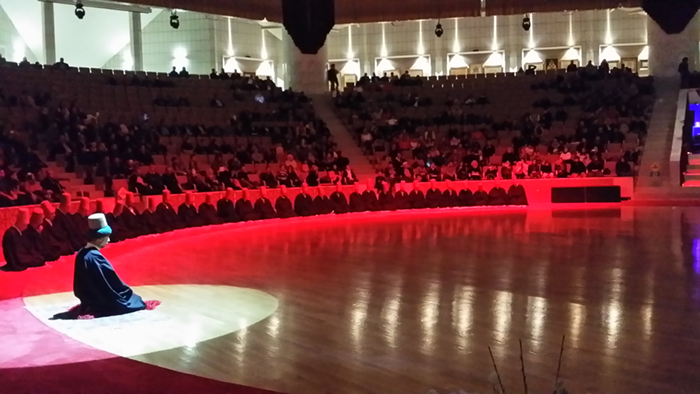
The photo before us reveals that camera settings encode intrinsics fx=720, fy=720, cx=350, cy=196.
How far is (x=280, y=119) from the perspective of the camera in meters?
21.7

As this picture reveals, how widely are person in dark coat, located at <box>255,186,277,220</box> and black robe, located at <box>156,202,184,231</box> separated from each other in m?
2.10

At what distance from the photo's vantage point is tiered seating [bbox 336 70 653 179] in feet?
65.4

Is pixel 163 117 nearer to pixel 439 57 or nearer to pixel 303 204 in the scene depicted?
pixel 303 204

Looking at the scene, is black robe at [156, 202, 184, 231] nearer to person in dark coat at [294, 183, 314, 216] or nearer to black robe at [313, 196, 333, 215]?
person in dark coat at [294, 183, 314, 216]

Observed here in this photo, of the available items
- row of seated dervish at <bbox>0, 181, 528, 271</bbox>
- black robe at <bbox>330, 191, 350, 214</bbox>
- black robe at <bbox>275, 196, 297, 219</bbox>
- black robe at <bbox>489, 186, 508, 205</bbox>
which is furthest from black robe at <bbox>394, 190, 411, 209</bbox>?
black robe at <bbox>275, 196, 297, 219</bbox>

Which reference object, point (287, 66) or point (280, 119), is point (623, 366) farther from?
point (287, 66)

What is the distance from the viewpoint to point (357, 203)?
56.6 ft

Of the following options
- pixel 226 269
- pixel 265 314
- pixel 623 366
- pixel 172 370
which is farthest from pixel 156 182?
pixel 623 366

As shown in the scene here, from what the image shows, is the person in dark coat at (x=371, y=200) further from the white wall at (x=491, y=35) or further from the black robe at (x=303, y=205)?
the white wall at (x=491, y=35)

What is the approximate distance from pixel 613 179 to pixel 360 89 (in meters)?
9.57

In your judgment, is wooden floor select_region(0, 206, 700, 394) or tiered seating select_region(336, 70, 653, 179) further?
tiered seating select_region(336, 70, 653, 179)

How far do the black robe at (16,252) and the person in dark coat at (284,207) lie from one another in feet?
23.9

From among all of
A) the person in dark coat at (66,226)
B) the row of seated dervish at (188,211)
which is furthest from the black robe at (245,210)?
the person in dark coat at (66,226)

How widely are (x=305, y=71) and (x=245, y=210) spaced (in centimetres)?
1211
